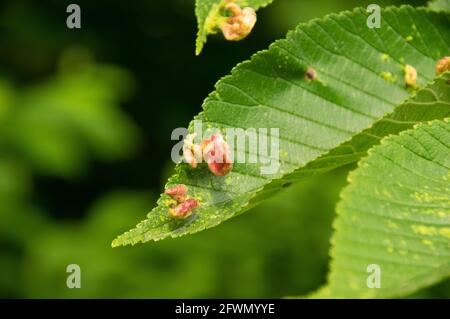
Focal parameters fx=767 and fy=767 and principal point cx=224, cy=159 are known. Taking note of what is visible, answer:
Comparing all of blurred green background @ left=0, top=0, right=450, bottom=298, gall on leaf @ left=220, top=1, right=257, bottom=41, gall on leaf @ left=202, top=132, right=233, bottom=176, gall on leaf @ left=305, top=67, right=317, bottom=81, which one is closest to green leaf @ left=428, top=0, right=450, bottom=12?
gall on leaf @ left=305, top=67, right=317, bottom=81

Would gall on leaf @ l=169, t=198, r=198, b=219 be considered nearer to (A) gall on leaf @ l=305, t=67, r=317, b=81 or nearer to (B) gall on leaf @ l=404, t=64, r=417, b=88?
(A) gall on leaf @ l=305, t=67, r=317, b=81

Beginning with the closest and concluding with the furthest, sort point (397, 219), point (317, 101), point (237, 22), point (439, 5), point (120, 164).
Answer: point (397, 219)
point (237, 22)
point (317, 101)
point (439, 5)
point (120, 164)

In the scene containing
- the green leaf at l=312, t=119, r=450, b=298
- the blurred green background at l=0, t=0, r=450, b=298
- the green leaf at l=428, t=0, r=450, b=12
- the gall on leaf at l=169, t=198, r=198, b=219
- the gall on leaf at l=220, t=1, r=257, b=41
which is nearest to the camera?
the green leaf at l=312, t=119, r=450, b=298

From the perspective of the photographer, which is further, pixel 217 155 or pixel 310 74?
pixel 310 74

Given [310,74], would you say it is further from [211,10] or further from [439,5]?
[439,5]

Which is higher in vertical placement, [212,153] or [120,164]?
[120,164]

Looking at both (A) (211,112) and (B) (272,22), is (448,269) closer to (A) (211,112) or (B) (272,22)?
(A) (211,112)

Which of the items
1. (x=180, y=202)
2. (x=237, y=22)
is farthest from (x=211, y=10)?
(x=180, y=202)
